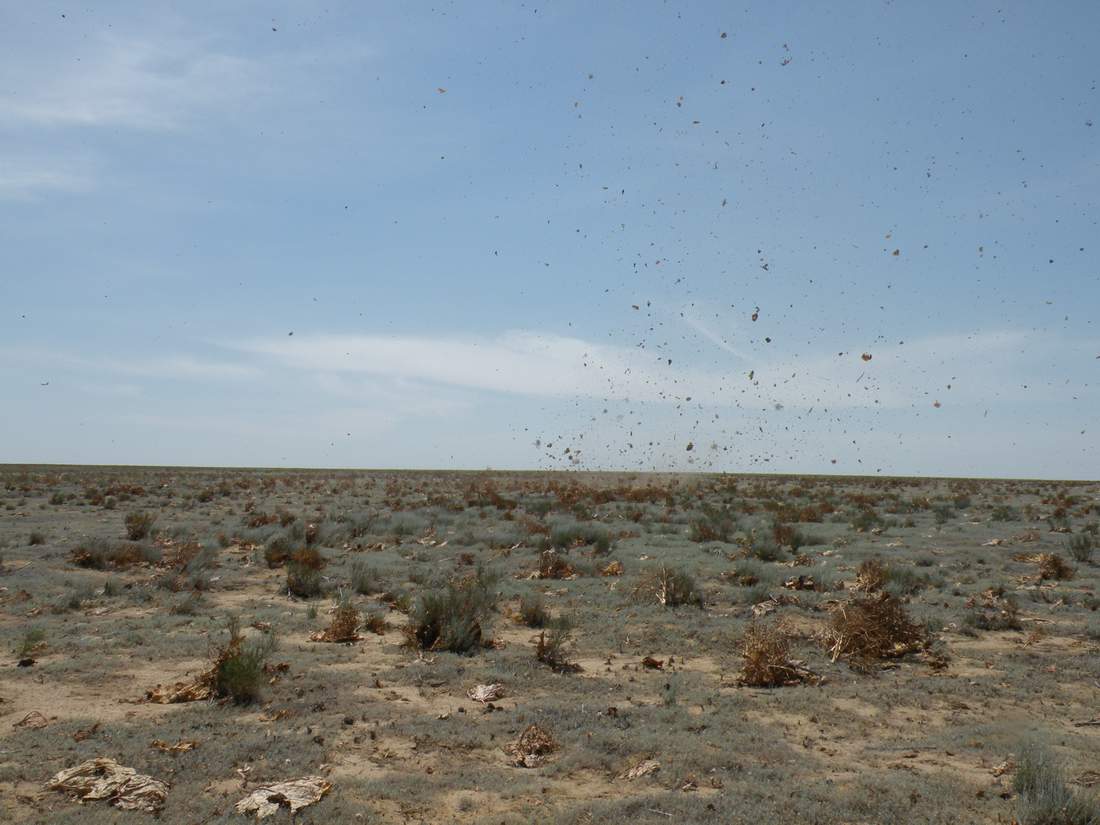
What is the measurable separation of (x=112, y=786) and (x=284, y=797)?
1.30m

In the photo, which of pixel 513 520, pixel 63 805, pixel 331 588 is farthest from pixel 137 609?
pixel 513 520

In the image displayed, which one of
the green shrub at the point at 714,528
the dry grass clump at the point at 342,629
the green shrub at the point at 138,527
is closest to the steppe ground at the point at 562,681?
the dry grass clump at the point at 342,629

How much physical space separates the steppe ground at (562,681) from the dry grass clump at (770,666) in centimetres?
3

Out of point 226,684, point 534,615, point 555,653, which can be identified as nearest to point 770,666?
point 555,653

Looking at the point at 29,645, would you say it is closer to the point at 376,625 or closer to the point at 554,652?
the point at 376,625

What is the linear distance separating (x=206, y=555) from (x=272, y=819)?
11.5m

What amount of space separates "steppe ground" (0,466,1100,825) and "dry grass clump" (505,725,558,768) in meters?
0.09

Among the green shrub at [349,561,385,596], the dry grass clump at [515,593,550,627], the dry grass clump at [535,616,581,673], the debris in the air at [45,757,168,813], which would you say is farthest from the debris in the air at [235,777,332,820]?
the green shrub at [349,561,385,596]

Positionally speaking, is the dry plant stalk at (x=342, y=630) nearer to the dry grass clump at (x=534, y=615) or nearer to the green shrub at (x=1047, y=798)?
the dry grass clump at (x=534, y=615)

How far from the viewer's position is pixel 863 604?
32.1 ft

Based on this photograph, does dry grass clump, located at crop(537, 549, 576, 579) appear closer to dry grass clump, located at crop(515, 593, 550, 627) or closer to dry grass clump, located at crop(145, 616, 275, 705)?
dry grass clump, located at crop(515, 593, 550, 627)

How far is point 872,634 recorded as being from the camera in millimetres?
9430

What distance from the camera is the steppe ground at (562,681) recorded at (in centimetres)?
562

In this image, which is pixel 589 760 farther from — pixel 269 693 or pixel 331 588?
pixel 331 588
